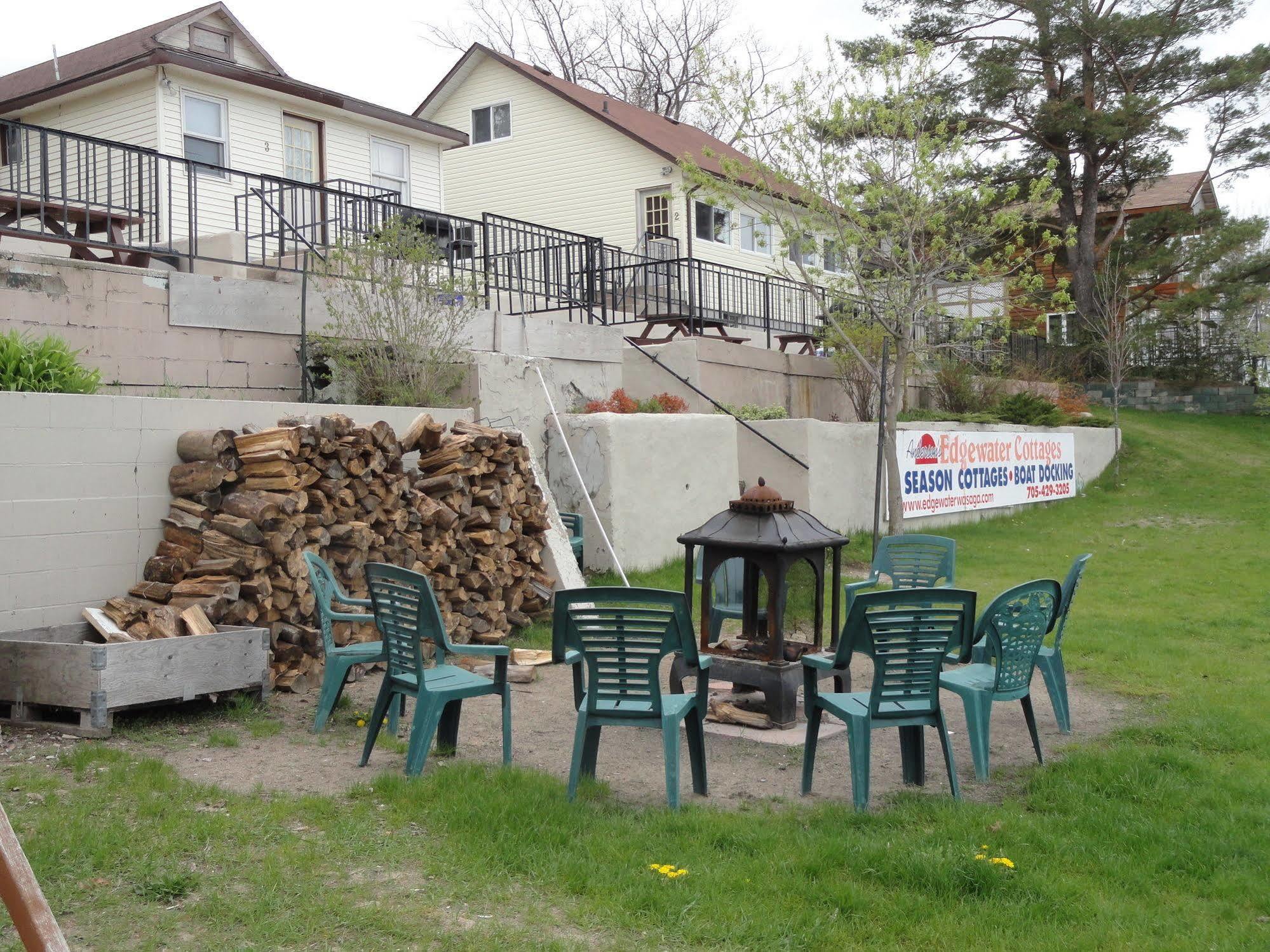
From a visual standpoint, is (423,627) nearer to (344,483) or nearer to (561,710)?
(561,710)

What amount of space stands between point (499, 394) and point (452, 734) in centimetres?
564

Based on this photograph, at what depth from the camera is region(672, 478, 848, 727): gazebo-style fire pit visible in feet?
19.7

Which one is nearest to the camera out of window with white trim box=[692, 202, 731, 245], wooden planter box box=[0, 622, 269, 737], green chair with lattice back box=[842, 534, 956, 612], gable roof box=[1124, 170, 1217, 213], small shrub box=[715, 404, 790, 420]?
wooden planter box box=[0, 622, 269, 737]

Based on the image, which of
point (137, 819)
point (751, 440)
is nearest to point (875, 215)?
point (751, 440)

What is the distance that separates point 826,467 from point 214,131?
9667 millimetres

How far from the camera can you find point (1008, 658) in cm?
541

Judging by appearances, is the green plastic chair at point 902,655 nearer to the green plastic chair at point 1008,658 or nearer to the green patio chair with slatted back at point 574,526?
the green plastic chair at point 1008,658

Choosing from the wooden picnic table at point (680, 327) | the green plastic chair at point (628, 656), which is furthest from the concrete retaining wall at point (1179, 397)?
the green plastic chair at point (628, 656)

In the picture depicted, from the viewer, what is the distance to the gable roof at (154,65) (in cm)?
1543

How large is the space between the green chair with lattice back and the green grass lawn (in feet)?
5.59

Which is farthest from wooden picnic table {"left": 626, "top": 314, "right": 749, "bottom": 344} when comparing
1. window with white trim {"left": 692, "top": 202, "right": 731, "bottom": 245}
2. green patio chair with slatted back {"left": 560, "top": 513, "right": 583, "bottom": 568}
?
window with white trim {"left": 692, "top": 202, "right": 731, "bottom": 245}

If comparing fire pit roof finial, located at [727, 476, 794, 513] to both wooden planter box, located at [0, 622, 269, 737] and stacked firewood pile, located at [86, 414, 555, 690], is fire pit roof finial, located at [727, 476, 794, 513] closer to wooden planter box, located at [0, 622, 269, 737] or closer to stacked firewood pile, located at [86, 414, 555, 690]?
stacked firewood pile, located at [86, 414, 555, 690]

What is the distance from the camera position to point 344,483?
7395 millimetres

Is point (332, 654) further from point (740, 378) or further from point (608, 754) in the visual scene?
point (740, 378)
